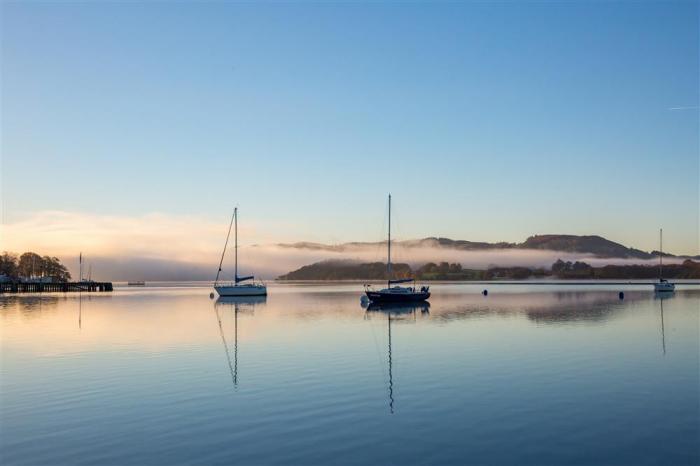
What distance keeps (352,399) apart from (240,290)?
97.7 metres

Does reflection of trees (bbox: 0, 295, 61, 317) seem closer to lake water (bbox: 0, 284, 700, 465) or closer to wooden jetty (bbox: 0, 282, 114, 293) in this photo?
lake water (bbox: 0, 284, 700, 465)

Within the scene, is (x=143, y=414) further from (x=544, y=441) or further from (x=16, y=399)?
(x=544, y=441)

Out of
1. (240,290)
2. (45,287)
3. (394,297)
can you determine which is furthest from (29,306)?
(45,287)

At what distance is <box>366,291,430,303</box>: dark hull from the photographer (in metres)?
86.2

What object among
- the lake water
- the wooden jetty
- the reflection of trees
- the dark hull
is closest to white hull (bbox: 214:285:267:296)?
the reflection of trees

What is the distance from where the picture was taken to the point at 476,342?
38.6m

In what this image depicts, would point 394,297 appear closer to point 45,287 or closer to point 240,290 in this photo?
point 240,290

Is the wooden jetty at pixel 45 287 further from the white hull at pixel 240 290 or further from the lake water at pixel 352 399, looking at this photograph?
the lake water at pixel 352 399

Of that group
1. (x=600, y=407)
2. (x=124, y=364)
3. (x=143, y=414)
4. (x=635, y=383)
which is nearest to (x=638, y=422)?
(x=600, y=407)

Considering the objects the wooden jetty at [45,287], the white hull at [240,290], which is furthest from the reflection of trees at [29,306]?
the wooden jetty at [45,287]

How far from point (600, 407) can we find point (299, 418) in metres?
10.4

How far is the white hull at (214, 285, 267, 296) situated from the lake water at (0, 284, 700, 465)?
71.3 m

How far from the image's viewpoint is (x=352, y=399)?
21281 millimetres

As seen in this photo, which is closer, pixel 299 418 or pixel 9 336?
pixel 299 418
